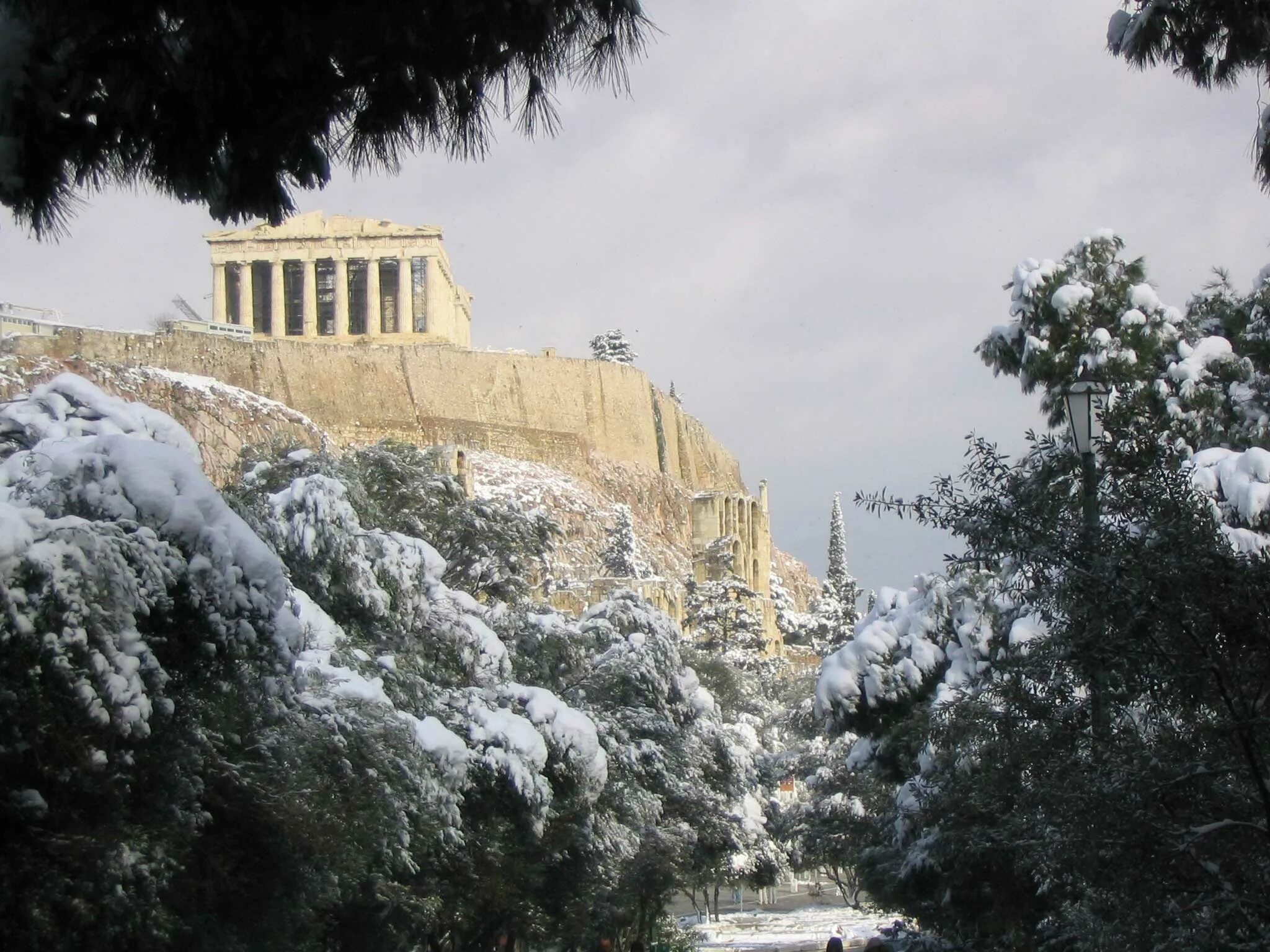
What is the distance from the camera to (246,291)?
102438mm

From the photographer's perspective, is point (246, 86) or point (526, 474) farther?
point (526, 474)

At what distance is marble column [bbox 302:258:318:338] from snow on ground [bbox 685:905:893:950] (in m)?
51.5

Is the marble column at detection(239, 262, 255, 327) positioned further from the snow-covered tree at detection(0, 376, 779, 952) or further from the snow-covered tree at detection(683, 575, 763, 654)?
the snow-covered tree at detection(0, 376, 779, 952)

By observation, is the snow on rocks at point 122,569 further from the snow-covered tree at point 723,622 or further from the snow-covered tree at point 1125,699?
the snow-covered tree at point 723,622

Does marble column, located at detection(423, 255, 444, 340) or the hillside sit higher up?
marble column, located at detection(423, 255, 444, 340)

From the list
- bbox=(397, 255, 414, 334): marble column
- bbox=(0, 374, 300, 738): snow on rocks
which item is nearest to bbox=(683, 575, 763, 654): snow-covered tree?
bbox=(0, 374, 300, 738): snow on rocks

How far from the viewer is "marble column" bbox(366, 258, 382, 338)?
10231 centimetres

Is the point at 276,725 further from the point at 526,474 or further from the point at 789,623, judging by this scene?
the point at 526,474

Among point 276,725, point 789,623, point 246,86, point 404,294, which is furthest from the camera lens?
point 404,294

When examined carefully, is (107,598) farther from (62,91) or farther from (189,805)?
(62,91)

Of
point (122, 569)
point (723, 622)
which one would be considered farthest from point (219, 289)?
point (122, 569)

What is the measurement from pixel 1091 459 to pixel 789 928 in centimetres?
4325

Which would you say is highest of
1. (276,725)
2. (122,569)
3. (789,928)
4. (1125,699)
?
(122,569)

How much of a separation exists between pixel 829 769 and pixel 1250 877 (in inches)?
887
